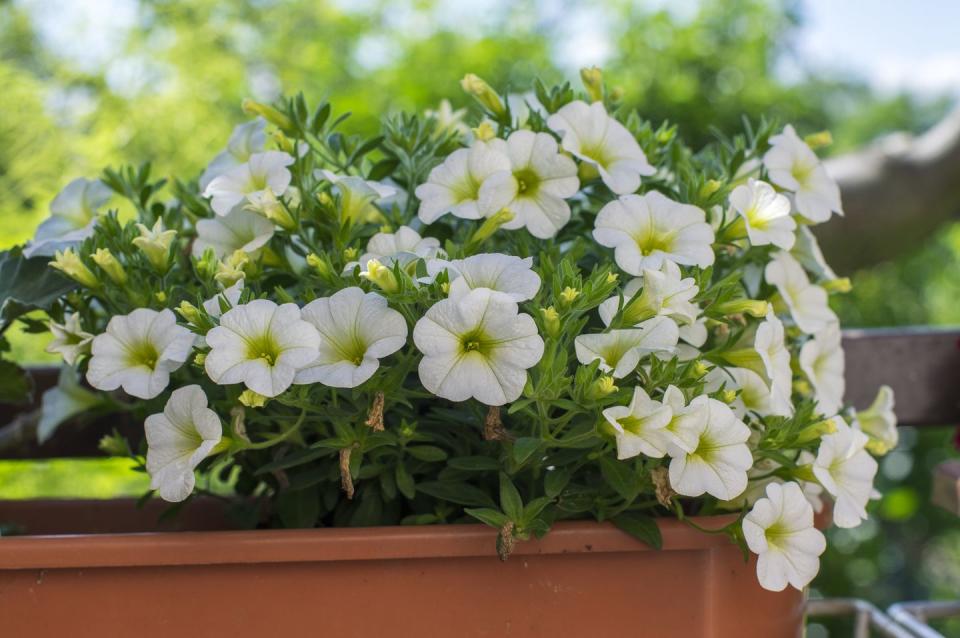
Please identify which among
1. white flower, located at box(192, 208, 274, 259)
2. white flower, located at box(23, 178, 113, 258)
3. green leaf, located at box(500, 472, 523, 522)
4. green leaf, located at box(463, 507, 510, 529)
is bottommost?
green leaf, located at box(463, 507, 510, 529)

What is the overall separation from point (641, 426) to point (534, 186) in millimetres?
194

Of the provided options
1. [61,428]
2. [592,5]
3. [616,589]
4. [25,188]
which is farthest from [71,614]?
[592,5]

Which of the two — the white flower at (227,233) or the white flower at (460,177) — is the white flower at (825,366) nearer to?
the white flower at (460,177)

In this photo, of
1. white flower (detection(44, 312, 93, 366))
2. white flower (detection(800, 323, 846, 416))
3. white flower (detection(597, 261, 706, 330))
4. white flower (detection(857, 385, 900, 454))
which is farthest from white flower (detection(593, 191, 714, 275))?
white flower (detection(44, 312, 93, 366))

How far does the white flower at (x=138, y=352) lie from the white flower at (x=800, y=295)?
0.40m

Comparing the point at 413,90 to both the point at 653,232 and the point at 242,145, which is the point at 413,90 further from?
the point at 653,232

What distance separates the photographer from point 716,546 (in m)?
0.60

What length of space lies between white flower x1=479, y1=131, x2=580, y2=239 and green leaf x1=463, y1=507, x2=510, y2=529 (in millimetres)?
184

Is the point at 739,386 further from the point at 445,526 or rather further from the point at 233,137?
the point at 233,137

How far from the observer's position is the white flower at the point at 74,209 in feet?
2.47

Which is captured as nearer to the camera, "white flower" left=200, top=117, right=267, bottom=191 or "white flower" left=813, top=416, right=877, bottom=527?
"white flower" left=813, top=416, right=877, bottom=527

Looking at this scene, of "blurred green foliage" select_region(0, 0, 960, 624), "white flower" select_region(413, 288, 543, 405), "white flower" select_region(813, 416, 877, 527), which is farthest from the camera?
"blurred green foliage" select_region(0, 0, 960, 624)

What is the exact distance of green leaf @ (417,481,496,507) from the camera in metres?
0.62

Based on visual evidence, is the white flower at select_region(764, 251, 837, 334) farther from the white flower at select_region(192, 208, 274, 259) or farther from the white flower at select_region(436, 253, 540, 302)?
the white flower at select_region(192, 208, 274, 259)
